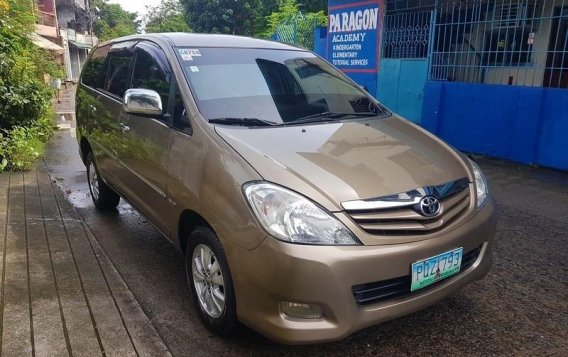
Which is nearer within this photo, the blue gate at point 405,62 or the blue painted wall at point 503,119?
the blue painted wall at point 503,119

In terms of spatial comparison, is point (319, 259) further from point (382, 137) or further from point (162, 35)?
point (162, 35)

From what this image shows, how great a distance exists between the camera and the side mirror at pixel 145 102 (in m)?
3.02

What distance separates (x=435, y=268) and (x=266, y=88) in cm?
166

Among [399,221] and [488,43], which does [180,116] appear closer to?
[399,221]

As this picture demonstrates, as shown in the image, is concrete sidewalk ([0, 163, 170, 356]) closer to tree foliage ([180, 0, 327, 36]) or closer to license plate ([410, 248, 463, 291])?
license plate ([410, 248, 463, 291])

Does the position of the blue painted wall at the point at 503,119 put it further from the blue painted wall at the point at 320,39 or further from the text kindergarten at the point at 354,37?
the blue painted wall at the point at 320,39

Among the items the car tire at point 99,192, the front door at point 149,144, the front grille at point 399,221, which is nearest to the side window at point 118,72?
the front door at point 149,144

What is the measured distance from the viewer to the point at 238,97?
306 cm

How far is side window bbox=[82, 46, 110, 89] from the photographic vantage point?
15.4 ft

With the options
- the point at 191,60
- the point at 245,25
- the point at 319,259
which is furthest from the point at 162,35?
the point at 245,25

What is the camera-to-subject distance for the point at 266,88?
322 centimetres

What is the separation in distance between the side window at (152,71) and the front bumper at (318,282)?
57.7 inches

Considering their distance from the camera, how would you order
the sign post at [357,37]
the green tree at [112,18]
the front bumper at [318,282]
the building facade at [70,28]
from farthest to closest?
the green tree at [112,18]
the building facade at [70,28]
the sign post at [357,37]
the front bumper at [318,282]

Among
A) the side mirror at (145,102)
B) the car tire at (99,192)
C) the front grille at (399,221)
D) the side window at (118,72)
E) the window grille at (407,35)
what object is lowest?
the car tire at (99,192)
